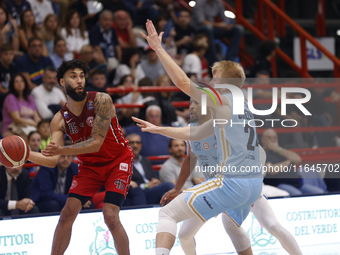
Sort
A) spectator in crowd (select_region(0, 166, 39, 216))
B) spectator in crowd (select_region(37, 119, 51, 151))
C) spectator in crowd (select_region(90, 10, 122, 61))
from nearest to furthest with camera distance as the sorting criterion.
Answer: spectator in crowd (select_region(0, 166, 39, 216)) < spectator in crowd (select_region(37, 119, 51, 151)) < spectator in crowd (select_region(90, 10, 122, 61))

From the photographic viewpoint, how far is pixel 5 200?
227 inches

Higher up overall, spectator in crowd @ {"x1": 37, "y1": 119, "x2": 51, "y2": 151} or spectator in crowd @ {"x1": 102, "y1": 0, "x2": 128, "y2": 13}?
spectator in crowd @ {"x1": 102, "y1": 0, "x2": 128, "y2": 13}

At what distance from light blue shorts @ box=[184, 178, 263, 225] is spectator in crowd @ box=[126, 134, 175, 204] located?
2647mm

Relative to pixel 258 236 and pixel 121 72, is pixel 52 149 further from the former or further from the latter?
pixel 121 72

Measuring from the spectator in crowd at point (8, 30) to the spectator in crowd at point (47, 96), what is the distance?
1.06 meters

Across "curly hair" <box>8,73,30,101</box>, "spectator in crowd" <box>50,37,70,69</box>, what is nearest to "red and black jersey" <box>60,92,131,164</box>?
"curly hair" <box>8,73,30,101</box>

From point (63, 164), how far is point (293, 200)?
297cm

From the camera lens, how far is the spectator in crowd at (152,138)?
7.67m

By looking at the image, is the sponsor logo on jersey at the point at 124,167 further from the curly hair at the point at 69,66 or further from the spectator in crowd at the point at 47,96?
the spectator in crowd at the point at 47,96

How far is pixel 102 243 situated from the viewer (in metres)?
5.70

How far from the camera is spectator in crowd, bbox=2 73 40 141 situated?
7.12 metres

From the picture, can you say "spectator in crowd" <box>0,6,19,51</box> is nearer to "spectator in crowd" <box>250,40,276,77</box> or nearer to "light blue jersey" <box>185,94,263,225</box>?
"spectator in crowd" <box>250,40,276,77</box>

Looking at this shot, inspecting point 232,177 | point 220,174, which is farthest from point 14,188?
point 232,177

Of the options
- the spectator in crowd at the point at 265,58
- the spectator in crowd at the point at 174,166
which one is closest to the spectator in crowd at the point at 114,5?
the spectator in crowd at the point at 265,58
